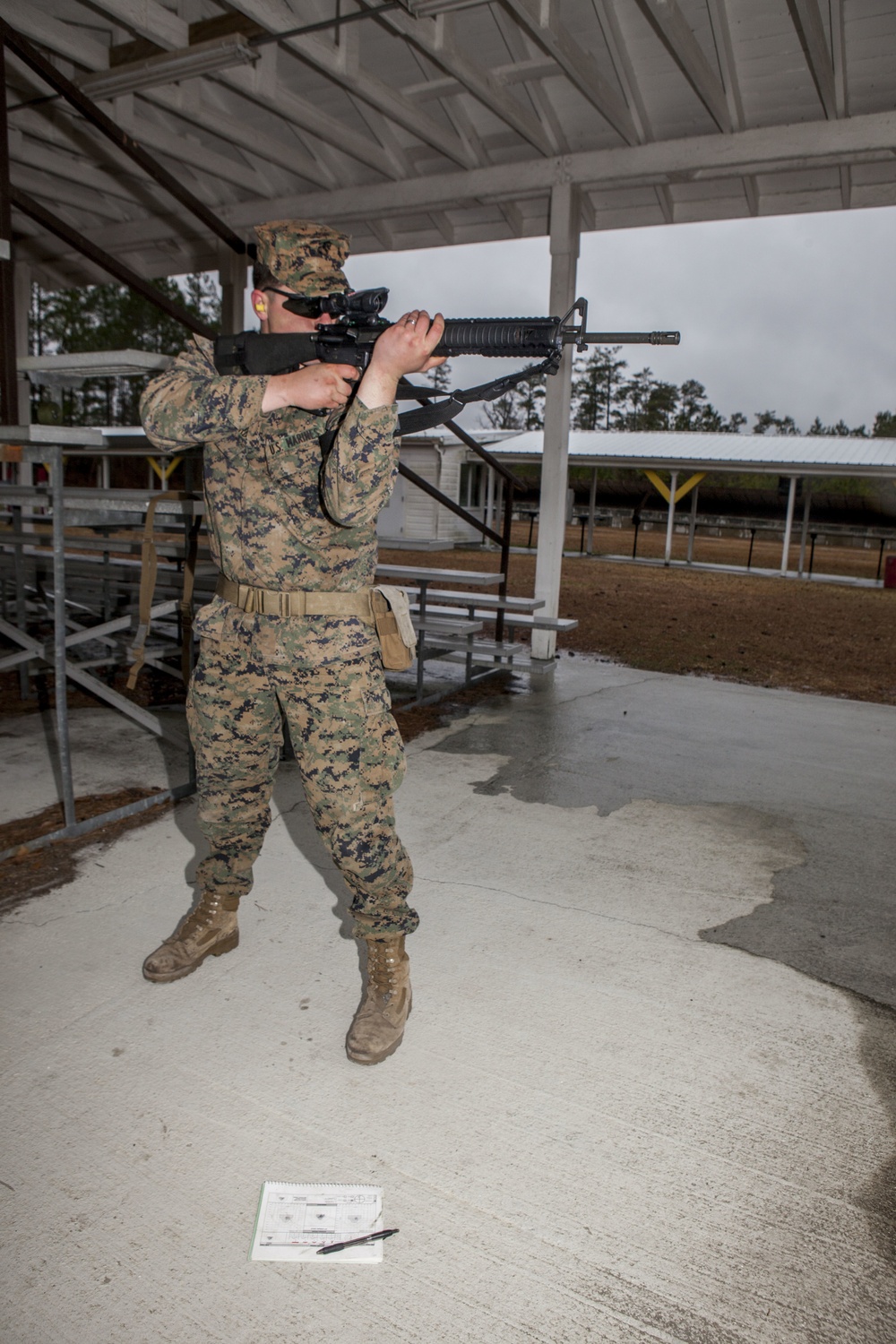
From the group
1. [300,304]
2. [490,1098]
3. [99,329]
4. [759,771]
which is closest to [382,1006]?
[490,1098]

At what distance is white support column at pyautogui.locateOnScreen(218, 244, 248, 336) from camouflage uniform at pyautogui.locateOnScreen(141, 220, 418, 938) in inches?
236

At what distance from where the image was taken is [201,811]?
7.36 ft

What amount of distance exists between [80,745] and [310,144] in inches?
204

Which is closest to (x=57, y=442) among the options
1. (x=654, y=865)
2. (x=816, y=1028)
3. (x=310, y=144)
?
(x=654, y=865)

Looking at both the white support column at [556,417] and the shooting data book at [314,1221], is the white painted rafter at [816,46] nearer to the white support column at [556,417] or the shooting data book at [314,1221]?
the white support column at [556,417]

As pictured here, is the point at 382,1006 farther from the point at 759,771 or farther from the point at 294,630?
the point at 759,771

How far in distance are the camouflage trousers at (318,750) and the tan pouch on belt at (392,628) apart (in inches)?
1.9

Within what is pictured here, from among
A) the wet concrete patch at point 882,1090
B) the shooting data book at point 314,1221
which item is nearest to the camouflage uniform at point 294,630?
the shooting data book at point 314,1221

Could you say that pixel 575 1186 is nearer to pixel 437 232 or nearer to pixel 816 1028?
pixel 816 1028

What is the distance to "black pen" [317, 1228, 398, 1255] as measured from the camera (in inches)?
59.9

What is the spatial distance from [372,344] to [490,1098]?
1761mm

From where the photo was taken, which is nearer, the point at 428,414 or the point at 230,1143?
the point at 230,1143

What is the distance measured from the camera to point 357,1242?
1538 millimetres

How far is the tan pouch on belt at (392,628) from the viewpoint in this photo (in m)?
2.16
